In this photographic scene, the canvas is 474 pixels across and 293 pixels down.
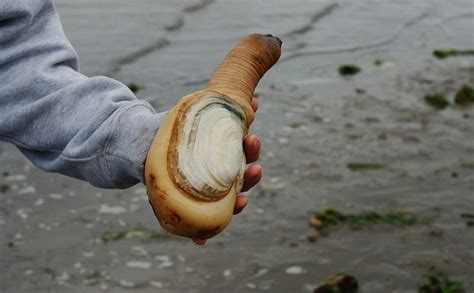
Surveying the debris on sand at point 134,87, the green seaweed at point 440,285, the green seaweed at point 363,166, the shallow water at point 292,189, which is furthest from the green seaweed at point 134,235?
the debris on sand at point 134,87

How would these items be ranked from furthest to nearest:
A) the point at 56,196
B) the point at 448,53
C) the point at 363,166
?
1. the point at 448,53
2. the point at 363,166
3. the point at 56,196

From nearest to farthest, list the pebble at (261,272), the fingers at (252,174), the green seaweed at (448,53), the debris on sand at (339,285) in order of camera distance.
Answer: the fingers at (252,174) → the debris on sand at (339,285) → the pebble at (261,272) → the green seaweed at (448,53)

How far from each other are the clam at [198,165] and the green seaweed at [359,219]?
433cm

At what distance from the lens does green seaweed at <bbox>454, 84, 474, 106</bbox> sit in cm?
916

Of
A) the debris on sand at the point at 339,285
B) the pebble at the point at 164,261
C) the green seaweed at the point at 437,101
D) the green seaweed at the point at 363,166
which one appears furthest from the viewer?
the green seaweed at the point at 437,101

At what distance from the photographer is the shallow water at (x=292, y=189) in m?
5.59

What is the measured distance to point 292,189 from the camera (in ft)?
22.6

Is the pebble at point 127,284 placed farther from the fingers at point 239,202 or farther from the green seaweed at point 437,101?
the green seaweed at point 437,101

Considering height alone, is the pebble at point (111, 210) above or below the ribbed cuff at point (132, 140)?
below

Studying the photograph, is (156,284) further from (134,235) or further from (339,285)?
(339,285)

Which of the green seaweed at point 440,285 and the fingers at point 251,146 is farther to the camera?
the green seaweed at point 440,285

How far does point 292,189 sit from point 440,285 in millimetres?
1875

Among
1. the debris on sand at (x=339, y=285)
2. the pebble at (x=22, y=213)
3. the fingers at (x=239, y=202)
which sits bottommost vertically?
the pebble at (x=22, y=213)

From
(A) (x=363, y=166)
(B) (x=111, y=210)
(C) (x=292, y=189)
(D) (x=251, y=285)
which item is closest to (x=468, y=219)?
(A) (x=363, y=166)
